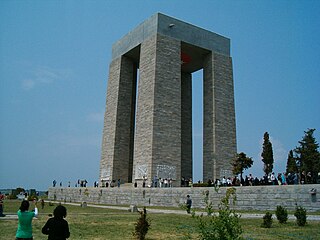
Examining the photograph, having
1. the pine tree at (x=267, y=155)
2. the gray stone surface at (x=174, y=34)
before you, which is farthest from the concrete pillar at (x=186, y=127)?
the pine tree at (x=267, y=155)

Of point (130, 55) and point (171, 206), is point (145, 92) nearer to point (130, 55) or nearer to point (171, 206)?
point (130, 55)

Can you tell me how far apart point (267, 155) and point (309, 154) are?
207 inches

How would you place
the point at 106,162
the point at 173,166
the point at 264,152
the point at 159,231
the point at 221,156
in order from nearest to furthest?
1. the point at 159,231
2. the point at 173,166
3. the point at 221,156
4. the point at 106,162
5. the point at 264,152

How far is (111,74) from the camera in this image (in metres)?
39.0

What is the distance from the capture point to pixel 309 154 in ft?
125

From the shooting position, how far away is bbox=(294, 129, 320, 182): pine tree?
3734 centimetres

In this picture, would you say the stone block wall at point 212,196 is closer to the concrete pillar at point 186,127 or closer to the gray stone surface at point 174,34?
the concrete pillar at point 186,127

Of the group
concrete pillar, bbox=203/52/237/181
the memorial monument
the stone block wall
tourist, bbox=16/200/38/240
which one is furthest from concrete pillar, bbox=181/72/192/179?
tourist, bbox=16/200/38/240

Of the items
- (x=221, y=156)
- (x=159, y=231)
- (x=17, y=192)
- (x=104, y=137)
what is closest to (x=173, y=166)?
(x=221, y=156)

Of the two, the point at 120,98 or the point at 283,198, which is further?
the point at 120,98

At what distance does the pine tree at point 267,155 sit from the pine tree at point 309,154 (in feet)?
11.0

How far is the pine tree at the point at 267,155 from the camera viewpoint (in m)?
42.1

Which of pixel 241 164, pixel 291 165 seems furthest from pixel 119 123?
pixel 291 165

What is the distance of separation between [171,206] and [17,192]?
111 feet
